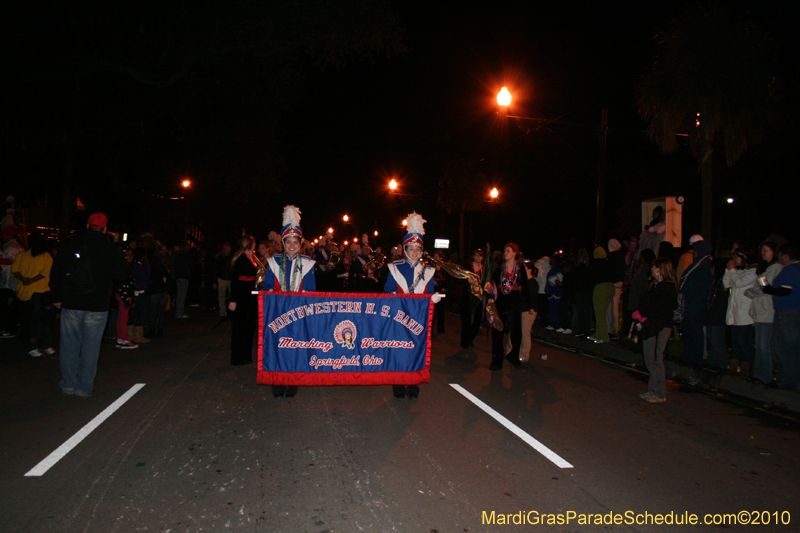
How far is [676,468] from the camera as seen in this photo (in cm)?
489

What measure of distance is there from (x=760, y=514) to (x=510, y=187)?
143 feet

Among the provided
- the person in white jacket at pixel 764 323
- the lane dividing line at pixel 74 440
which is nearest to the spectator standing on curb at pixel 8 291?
the lane dividing line at pixel 74 440

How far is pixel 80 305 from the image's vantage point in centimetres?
678

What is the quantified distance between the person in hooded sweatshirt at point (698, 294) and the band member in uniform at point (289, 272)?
6387 millimetres

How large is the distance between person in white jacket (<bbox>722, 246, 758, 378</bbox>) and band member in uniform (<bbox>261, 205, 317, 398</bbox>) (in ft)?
21.6

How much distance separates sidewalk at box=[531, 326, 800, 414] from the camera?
734 centimetres

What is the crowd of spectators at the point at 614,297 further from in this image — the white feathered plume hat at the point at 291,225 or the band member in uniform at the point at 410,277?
the band member in uniform at the point at 410,277

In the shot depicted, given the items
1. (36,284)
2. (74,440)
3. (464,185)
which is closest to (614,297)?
(74,440)

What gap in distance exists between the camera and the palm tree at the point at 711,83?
1238 cm

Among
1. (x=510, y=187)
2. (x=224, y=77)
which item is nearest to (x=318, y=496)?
(x=224, y=77)

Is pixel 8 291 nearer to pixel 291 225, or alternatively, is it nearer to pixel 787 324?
pixel 291 225

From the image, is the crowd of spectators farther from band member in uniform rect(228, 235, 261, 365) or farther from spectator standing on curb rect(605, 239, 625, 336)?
band member in uniform rect(228, 235, 261, 365)

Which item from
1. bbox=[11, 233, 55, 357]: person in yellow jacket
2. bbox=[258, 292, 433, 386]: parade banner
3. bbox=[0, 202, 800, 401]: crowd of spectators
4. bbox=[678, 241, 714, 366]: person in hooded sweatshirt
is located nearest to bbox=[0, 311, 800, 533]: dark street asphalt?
bbox=[258, 292, 433, 386]: parade banner

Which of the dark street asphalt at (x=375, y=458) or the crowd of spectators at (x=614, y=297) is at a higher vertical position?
the crowd of spectators at (x=614, y=297)
